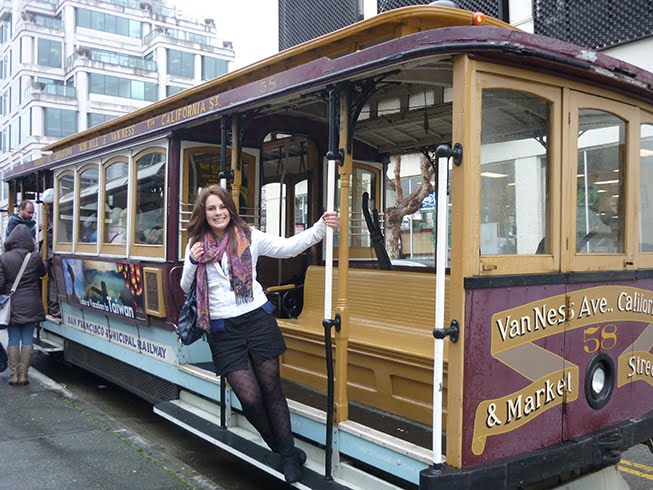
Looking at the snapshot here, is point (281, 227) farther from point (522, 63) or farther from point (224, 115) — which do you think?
point (522, 63)

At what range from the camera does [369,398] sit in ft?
14.0

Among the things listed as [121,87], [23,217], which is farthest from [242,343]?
[121,87]

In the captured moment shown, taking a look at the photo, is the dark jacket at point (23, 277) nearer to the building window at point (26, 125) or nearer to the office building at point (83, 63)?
the office building at point (83, 63)

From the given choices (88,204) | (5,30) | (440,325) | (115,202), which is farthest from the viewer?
(5,30)

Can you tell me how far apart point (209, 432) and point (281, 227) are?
270 centimetres

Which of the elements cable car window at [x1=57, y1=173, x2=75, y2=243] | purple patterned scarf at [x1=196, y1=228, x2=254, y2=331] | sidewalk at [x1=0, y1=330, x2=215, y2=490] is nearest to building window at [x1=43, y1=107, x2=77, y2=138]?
cable car window at [x1=57, y1=173, x2=75, y2=243]

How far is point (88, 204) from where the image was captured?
6719mm

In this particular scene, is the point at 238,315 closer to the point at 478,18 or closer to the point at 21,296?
the point at 478,18

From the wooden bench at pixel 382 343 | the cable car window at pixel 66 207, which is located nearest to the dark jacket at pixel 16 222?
the cable car window at pixel 66 207

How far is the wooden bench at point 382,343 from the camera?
3928 millimetres

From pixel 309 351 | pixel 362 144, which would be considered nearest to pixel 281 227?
pixel 362 144

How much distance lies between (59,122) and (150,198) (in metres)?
43.8

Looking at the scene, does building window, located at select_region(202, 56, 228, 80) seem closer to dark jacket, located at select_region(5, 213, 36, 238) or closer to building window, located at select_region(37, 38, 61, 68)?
building window, located at select_region(37, 38, 61, 68)

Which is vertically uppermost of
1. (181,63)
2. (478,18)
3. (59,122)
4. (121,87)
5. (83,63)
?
(181,63)
